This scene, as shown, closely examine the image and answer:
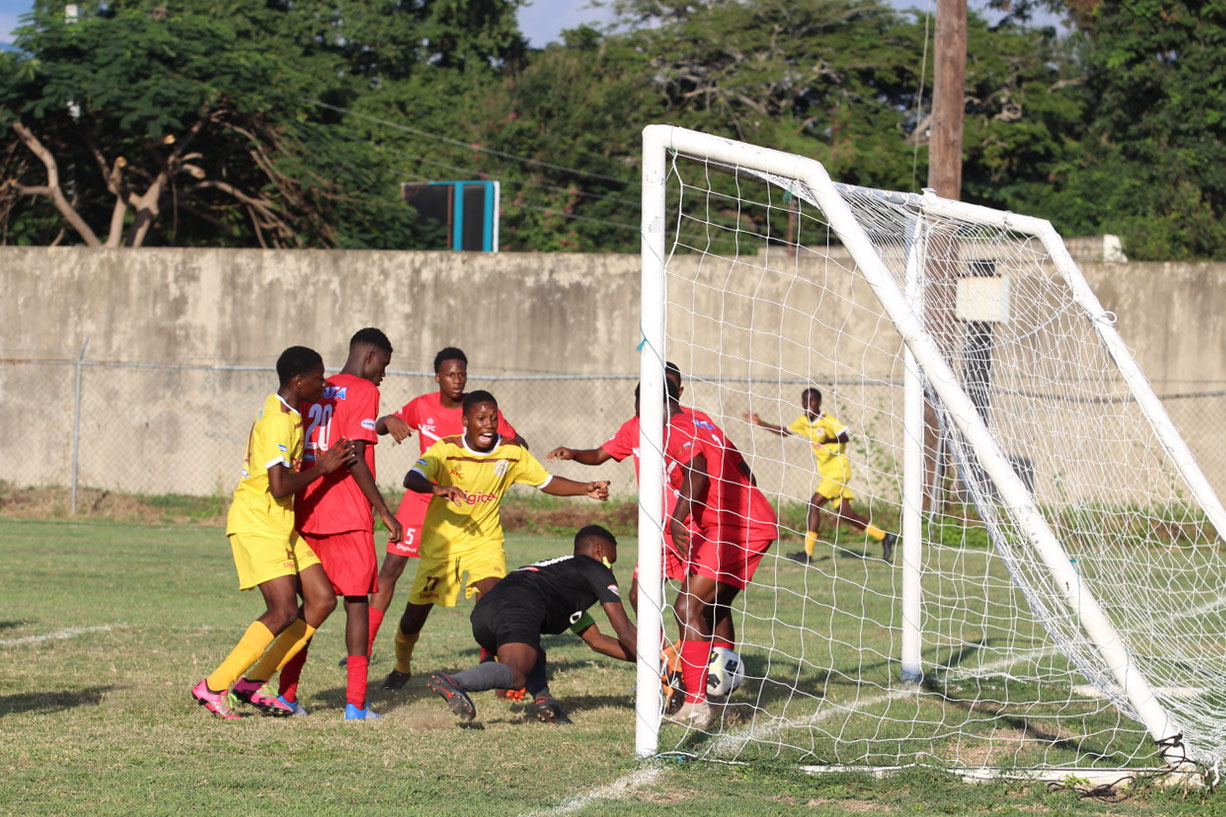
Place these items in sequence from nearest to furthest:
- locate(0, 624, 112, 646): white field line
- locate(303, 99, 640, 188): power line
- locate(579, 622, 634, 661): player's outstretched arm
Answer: locate(579, 622, 634, 661): player's outstretched arm
locate(0, 624, 112, 646): white field line
locate(303, 99, 640, 188): power line

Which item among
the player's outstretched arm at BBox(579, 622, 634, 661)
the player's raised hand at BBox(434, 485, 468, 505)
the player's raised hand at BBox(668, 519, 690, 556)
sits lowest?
the player's outstretched arm at BBox(579, 622, 634, 661)

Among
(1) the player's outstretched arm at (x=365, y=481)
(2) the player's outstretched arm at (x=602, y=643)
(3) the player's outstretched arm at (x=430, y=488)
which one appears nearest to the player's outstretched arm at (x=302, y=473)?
(1) the player's outstretched arm at (x=365, y=481)

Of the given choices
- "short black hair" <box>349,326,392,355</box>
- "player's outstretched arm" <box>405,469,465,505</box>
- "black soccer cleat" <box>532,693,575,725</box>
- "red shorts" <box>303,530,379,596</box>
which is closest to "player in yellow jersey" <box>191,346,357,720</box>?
"red shorts" <box>303,530,379,596</box>

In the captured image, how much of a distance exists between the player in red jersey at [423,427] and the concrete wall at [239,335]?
31.5 feet

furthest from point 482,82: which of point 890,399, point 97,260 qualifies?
point 890,399

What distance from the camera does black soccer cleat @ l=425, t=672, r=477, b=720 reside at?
20.1 feet

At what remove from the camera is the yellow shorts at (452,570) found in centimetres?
730

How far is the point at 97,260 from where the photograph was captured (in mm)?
18750

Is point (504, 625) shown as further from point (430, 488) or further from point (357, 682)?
point (430, 488)

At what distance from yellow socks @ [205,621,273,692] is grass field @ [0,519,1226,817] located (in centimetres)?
21

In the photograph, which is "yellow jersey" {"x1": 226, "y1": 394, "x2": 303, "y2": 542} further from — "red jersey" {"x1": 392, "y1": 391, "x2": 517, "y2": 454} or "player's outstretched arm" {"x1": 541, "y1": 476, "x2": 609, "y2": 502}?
"red jersey" {"x1": 392, "y1": 391, "x2": 517, "y2": 454}

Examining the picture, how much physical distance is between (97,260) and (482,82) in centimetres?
2035

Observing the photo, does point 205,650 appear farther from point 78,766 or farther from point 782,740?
point 782,740

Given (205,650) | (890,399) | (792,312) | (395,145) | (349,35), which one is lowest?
(205,650)
